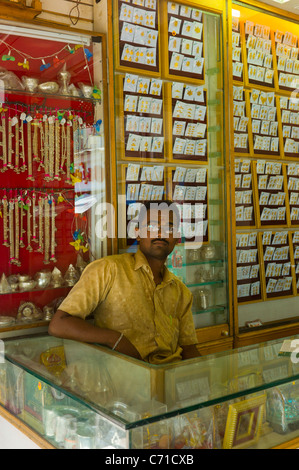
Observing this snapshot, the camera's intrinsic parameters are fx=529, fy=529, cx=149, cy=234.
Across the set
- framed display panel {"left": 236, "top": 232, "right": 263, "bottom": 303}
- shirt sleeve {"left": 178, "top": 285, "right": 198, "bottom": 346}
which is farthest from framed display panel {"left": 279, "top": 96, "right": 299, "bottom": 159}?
shirt sleeve {"left": 178, "top": 285, "right": 198, "bottom": 346}

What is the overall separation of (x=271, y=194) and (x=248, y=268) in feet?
1.87

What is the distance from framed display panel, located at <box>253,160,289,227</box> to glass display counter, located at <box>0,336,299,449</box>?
1779 mm

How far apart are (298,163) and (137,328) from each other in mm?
1992

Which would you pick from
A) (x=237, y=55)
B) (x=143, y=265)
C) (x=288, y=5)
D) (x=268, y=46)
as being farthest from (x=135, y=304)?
(x=288, y=5)

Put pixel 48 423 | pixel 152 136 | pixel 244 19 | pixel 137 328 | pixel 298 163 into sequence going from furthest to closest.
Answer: pixel 298 163, pixel 244 19, pixel 152 136, pixel 137 328, pixel 48 423

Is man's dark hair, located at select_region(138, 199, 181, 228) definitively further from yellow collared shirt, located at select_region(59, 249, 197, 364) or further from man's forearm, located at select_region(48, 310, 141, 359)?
man's forearm, located at select_region(48, 310, 141, 359)

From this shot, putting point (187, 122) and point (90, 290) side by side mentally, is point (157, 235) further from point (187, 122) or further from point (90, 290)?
point (187, 122)

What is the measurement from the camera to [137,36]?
3.12 metres

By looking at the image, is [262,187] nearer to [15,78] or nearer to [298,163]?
[298,163]

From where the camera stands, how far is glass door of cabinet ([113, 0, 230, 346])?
3070mm

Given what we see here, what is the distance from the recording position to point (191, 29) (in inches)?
133

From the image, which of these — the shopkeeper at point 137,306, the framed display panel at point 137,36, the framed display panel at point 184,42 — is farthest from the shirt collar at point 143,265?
the framed display panel at point 184,42

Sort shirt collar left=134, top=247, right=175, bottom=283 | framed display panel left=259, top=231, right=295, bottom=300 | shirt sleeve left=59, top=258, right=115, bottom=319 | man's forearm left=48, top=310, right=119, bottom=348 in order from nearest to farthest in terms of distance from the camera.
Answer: man's forearm left=48, top=310, right=119, bottom=348, shirt sleeve left=59, top=258, right=115, bottom=319, shirt collar left=134, top=247, right=175, bottom=283, framed display panel left=259, top=231, right=295, bottom=300
